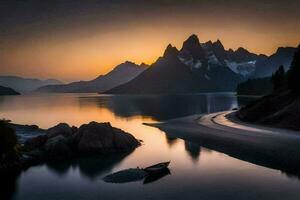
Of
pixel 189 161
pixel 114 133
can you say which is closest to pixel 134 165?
pixel 189 161

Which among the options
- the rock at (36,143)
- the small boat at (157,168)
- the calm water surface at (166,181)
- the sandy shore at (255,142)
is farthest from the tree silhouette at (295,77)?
the rock at (36,143)

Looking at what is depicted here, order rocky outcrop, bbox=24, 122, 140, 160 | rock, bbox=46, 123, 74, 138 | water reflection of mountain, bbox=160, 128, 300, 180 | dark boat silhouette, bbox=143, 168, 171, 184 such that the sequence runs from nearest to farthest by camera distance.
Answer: dark boat silhouette, bbox=143, 168, 171, 184
water reflection of mountain, bbox=160, 128, 300, 180
rocky outcrop, bbox=24, 122, 140, 160
rock, bbox=46, 123, 74, 138

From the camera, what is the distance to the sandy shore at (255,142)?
52.9 m

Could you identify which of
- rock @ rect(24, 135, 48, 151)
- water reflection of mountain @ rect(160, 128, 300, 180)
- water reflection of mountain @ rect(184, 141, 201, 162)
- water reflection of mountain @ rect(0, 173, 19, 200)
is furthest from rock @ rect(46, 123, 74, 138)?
water reflection of mountain @ rect(160, 128, 300, 180)

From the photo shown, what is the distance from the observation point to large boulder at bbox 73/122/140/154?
62.5 metres

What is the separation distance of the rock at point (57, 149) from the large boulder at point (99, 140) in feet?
7.78

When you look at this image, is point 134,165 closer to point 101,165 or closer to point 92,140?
point 101,165

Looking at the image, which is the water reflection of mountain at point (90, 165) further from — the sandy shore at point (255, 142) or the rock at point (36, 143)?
the sandy shore at point (255, 142)

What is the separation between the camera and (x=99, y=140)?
63.9 m

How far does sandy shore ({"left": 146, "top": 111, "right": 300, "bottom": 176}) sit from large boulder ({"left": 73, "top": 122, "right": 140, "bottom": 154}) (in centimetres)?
1652

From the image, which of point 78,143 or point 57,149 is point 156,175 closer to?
point 78,143

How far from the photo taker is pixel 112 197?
127ft

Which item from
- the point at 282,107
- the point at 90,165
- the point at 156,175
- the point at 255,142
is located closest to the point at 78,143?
the point at 90,165

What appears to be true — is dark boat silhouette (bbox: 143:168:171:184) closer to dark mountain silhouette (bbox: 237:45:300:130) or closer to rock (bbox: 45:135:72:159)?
rock (bbox: 45:135:72:159)
